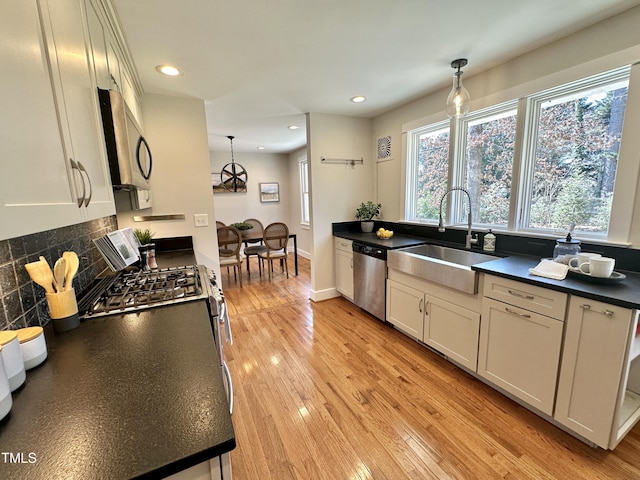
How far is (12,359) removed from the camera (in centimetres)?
70

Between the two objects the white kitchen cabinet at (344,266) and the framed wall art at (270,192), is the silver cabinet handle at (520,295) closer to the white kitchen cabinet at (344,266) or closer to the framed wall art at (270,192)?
the white kitchen cabinet at (344,266)

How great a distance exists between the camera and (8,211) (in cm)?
52

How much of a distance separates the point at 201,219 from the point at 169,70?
127 cm

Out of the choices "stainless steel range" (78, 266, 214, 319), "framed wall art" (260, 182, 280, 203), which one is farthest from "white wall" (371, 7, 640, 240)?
"framed wall art" (260, 182, 280, 203)

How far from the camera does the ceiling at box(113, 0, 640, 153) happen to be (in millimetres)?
1456

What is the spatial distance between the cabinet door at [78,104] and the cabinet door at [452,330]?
216 centimetres

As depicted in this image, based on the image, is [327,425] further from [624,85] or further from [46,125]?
[624,85]

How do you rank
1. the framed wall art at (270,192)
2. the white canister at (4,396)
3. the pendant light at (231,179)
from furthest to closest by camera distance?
the framed wall art at (270,192)
the pendant light at (231,179)
the white canister at (4,396)

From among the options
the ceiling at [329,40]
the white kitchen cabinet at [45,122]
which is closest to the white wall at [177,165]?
the ceiling at [329,40]

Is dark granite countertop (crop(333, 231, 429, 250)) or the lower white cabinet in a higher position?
dark granite countertop (crop(333, 231, 429, 250))

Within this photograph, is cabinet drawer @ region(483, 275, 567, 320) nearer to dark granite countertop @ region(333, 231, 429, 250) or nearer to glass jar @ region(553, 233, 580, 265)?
glass jar @ region(553, 233, 580, 265)

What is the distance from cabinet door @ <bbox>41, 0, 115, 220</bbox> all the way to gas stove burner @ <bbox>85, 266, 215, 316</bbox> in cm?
45

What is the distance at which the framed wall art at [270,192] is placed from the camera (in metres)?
6.34

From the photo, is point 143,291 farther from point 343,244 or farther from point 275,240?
point 275,240
